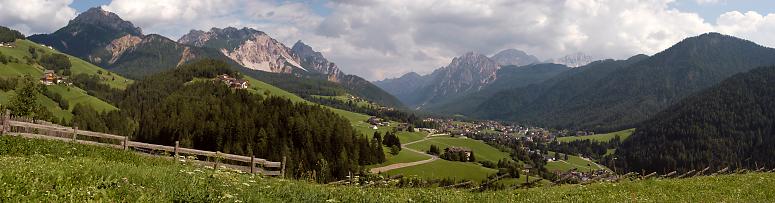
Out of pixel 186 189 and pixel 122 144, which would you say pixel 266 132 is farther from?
pixel 186 189

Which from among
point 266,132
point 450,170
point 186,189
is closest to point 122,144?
point 186,189

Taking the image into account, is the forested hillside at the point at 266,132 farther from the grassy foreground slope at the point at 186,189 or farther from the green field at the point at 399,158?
the grassy foreground slope at the point at 186,189

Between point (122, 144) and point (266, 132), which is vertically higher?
point (266, 132)

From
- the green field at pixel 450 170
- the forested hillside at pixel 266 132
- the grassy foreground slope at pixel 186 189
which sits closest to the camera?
the grassy foreground slope at pixel 186 189

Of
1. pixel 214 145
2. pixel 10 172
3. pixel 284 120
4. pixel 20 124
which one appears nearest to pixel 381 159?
pixel 284 120

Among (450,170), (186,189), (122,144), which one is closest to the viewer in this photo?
(186,189)

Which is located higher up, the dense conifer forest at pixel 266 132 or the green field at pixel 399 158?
the dense conifer forest at pixel 266 132

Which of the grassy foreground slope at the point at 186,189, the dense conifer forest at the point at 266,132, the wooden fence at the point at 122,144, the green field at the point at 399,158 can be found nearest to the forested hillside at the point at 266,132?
the dense conifer forest at the point at 266,132

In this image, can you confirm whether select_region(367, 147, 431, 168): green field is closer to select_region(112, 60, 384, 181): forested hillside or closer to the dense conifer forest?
select_region(112, 60, 384, 181): forested hillside

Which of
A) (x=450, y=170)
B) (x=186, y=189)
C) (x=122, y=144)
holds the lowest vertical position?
(x=450, y=170)

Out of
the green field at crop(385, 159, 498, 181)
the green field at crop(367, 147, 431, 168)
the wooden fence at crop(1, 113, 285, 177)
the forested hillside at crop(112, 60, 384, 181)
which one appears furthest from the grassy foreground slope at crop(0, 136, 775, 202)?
the green field at crop(367, 147, 431, 168)

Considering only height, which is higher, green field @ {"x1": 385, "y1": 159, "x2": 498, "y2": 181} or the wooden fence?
the wooden fence

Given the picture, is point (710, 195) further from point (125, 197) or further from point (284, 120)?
point (284, 120)

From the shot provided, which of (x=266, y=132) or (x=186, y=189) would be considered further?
(x=266, y=132)
